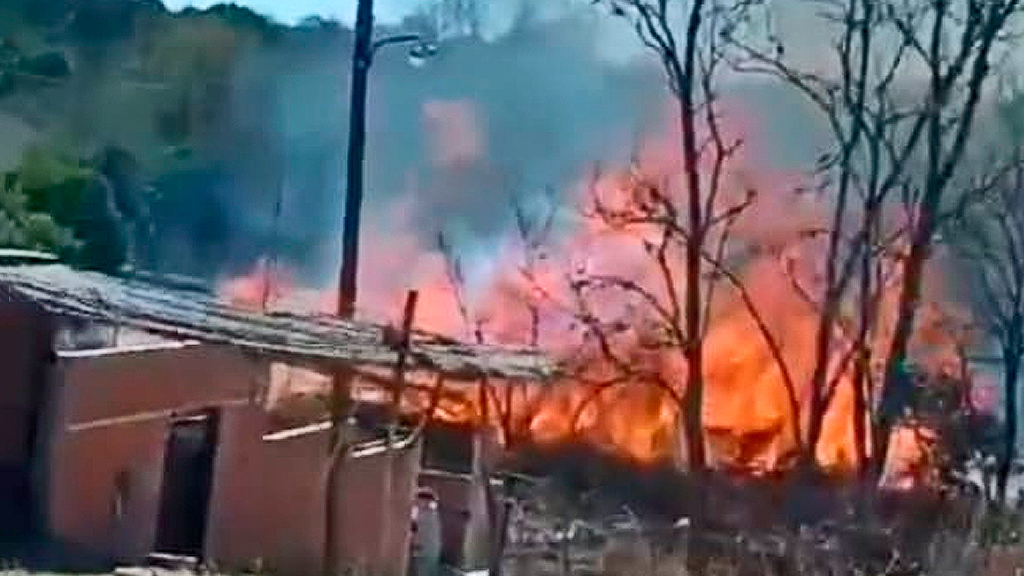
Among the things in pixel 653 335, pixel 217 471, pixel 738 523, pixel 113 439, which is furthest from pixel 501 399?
pixel 113 439

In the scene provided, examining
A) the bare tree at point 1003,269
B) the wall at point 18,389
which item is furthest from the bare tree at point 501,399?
the bare tree at point 1003,269

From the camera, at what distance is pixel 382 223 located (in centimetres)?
2914

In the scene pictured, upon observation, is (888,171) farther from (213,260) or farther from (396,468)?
(213,260)

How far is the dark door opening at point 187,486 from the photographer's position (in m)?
16.1

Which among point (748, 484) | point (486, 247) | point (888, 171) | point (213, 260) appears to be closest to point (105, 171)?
point (213, 260)

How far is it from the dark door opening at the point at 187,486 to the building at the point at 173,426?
0.6 inches

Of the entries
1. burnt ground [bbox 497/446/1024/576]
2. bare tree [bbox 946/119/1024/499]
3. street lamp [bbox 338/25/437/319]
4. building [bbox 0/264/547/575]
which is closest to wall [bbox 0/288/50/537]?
building [bbox 0/264/547/575]

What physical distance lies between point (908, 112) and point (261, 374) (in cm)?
651

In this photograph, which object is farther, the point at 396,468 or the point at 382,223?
the point at 382,223

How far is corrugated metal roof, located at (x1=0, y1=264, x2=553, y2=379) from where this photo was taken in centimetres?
1365

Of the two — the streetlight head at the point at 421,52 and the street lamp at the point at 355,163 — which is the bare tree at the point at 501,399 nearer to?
the street lamp at the point at 355,163

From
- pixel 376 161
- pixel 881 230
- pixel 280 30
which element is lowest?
pixel 881 230

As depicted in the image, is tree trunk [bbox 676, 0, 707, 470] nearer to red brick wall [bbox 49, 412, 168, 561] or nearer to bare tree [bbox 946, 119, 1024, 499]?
red brick wall [bbox 49, 412, 168, 561]

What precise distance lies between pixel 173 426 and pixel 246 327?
199 centimetres
